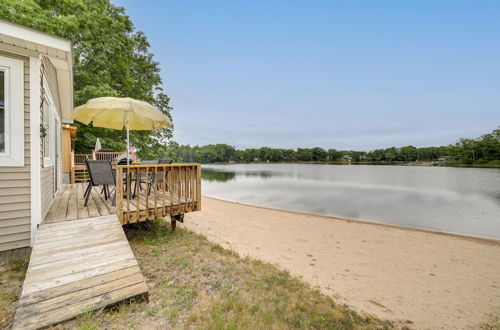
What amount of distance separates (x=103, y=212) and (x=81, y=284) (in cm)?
199

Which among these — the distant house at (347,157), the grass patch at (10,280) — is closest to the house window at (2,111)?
the grass patch at (10,280)

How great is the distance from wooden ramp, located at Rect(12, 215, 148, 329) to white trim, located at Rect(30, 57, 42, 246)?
0.68 ft

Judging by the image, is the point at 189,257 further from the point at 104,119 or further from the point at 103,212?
the point at 104,119

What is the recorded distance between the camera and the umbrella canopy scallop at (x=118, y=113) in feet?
13.1

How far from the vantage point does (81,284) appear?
2.00 metres

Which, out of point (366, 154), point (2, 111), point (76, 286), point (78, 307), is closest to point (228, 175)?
point (2, 111)

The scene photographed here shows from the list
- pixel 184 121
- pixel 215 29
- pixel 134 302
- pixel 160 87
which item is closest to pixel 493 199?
pixel 134 302

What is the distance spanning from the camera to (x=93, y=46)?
10.6 metres

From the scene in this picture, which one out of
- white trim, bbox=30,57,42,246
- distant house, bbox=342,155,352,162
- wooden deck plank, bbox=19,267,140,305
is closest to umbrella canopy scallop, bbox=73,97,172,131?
white trim, bbox=30,57,42,246

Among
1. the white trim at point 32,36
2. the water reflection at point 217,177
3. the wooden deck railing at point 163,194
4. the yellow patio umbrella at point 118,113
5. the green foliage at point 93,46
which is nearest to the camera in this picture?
the white trim at point 32,36

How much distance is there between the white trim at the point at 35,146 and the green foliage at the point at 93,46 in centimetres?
722

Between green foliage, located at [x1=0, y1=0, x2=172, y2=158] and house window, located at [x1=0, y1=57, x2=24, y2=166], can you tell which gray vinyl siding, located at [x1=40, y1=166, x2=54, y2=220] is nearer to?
house window, located at [x1=0, y1=57, x2=24, y2=166]

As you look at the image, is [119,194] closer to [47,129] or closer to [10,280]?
[10,280]

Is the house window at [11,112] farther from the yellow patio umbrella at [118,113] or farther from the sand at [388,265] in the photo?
the sand at [388,265]
